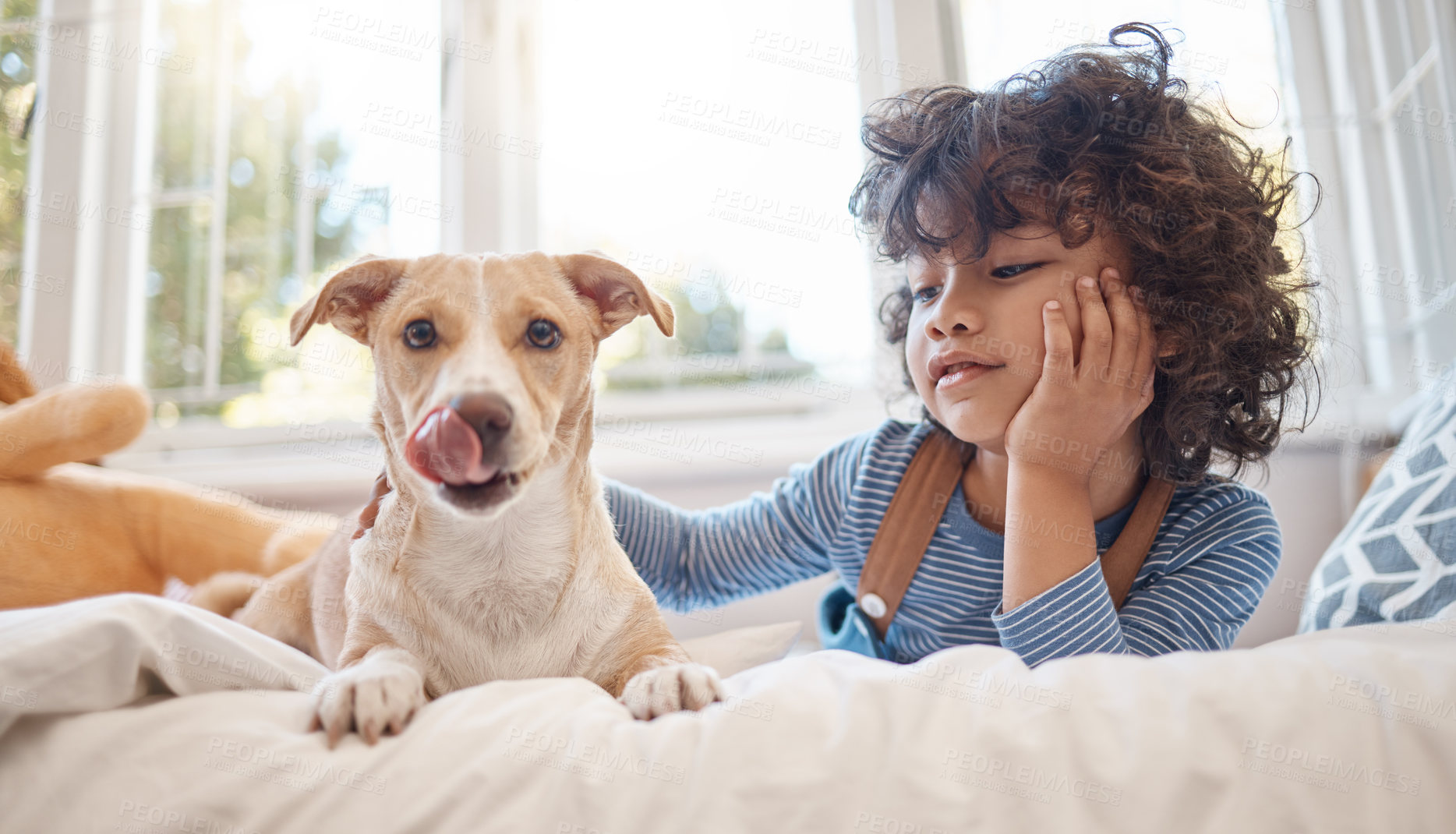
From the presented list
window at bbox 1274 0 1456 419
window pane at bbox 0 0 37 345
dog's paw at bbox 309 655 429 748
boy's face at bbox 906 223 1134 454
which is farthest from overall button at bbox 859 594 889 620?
window pane at bbox 0 0 37 345

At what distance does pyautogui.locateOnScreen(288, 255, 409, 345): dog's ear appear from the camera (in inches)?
43.1

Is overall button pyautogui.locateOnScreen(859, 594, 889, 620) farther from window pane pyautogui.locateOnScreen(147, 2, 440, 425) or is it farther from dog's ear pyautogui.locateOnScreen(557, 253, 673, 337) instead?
window pane pyautogui.locateOnScreen(147, 2, 440, 425)

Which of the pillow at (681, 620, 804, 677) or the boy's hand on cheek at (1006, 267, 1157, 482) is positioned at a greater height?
the boy's hand on cheek at (1006, 267, 1157, 482)

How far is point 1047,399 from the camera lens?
3.80 ft

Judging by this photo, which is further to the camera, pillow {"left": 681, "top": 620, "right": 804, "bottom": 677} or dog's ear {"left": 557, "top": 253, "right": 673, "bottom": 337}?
pillow {"left": 681, "top": 620, "right": 804, "bottom": 677}

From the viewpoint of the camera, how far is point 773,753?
70cm

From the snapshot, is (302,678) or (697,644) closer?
(302,678)

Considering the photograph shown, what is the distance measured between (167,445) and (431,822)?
8.41 feet

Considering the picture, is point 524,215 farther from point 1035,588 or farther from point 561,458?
point 1035,588

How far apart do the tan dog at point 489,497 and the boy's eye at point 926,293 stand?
44 centimetres

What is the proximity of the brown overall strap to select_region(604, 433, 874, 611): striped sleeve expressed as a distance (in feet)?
0.48

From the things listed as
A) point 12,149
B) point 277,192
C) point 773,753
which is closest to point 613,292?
point 773,753

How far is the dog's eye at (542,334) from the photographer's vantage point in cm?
110

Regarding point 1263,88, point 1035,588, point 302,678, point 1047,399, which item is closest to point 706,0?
point 1263,88
